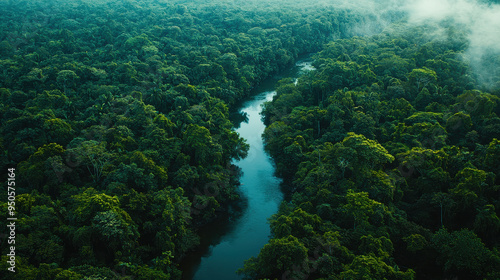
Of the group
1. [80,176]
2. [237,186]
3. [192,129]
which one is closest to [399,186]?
[237,186]

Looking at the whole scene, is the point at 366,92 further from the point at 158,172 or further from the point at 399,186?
the point at 158,172

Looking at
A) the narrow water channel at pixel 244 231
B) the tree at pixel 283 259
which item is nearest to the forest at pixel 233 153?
the tree at pixel 283 259

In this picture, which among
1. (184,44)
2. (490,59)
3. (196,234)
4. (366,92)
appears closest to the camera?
(196,234)

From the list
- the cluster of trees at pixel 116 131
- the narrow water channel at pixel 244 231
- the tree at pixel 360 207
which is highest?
the cluster of trees at pixel 116 131

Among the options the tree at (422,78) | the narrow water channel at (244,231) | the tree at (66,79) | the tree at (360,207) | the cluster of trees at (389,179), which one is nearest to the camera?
the cluster of trees at (389,179)

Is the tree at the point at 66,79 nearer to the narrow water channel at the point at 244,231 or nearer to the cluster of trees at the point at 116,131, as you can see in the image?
the cluster of trees at the point at 116,131

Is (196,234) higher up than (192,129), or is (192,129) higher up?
(192,129)

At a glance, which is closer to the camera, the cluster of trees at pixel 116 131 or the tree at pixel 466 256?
the tree at pixel 466 256

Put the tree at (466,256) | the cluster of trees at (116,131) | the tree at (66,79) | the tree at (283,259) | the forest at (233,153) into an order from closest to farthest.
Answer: the tree at (466,256) < the tree at (283,259) < the forest at (233,153) < the cluster of trees at (116,131) < the tree at (66,79)
